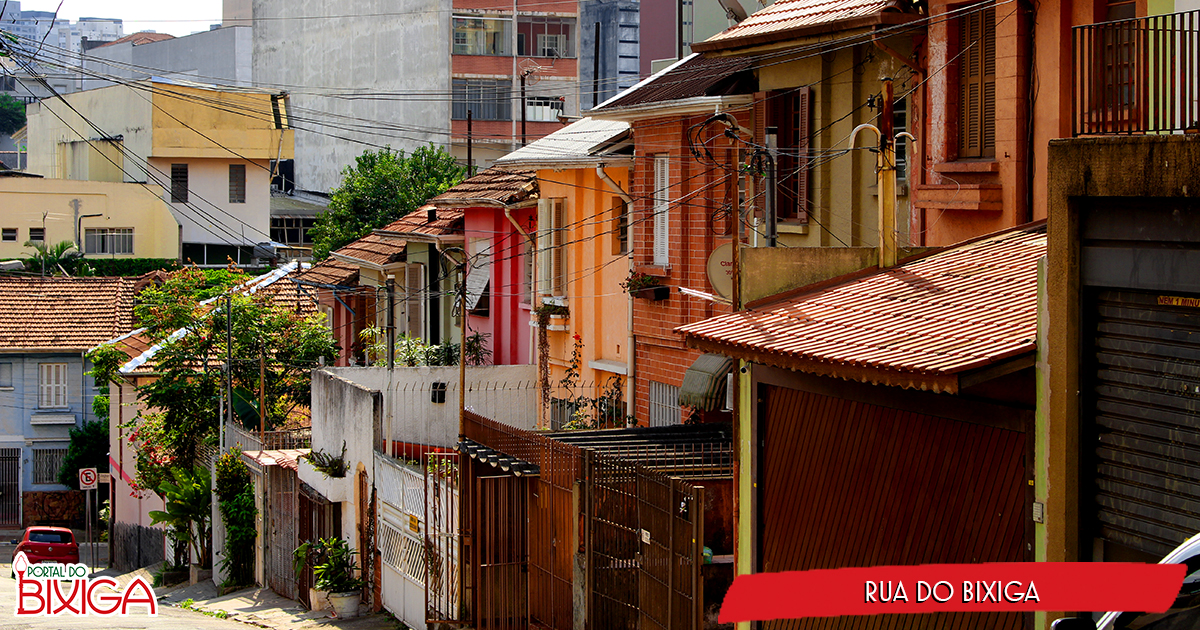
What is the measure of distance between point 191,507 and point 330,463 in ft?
29.2

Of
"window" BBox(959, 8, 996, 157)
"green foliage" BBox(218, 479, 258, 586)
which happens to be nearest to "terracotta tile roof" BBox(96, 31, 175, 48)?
"green foliage" BBox(218, 479, 258, 586)

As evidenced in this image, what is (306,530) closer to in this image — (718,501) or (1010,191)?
(718,501)

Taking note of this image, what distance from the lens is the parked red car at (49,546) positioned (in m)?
31.2

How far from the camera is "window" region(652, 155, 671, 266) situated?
1897 centimetres

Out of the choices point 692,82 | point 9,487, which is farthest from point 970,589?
point 9,487

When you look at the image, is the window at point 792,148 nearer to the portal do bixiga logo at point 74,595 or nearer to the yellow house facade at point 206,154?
the portal do bixiga logo at point 74,595

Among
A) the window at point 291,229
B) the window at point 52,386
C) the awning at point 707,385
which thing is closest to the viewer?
the awning at point 707,385

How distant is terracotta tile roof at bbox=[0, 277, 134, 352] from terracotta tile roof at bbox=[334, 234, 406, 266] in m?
10.6

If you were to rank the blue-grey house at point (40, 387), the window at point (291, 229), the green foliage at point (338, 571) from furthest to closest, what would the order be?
the window at point (291, 229)
the blue-grey house at point (40, 387)
the green foliage at point (338, 571)

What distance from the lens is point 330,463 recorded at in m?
20.0

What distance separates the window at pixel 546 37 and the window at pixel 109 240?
18119mm

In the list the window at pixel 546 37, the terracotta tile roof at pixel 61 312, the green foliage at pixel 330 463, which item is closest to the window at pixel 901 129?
the green foliage at pixel 330 463

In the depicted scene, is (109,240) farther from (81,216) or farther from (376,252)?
(376,252)

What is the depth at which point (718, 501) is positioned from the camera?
12312 millimetres
